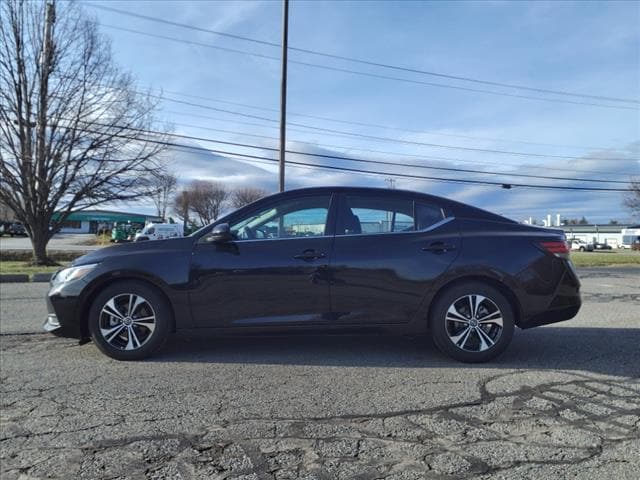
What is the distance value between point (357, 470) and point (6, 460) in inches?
75.3

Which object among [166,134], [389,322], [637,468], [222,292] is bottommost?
[637,468]

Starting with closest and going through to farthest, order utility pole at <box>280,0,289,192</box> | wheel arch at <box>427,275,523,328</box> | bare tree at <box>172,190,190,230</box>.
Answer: wheel arch at <box>427,275,523,328</box> → utility pole at <box>280,0,289,192</box> → bare tree at <box>172,190,190,230</box>

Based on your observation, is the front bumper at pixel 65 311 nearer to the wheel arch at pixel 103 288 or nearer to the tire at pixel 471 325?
the wheel arch at pixel 103 288

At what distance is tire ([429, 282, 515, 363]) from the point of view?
4.48 metres

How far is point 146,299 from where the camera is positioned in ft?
14.7

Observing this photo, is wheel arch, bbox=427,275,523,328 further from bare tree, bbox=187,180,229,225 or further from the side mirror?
bare tree, bbox=187,180,229,225

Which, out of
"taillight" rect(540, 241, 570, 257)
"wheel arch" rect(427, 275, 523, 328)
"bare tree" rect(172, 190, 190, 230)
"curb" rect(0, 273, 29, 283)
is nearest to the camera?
"wheel arch" rect(427, 275, 523, 328)

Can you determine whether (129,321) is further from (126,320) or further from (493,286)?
(493,286)

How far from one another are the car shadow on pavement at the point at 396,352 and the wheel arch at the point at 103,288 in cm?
37

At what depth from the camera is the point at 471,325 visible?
4500 mm

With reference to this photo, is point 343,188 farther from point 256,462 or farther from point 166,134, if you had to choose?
point 166,134

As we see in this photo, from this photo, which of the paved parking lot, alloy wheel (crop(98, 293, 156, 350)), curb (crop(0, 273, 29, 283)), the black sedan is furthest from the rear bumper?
the paved parking lot

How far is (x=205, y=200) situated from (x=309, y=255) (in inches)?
2730

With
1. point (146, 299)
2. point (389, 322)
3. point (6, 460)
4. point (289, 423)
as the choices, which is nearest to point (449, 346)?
point (389, 322)
